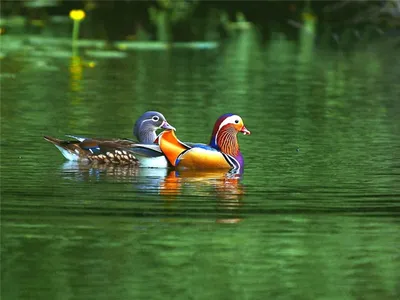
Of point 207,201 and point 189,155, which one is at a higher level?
point 189,155

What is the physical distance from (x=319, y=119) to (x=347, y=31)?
11.7 metres

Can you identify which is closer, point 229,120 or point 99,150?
point 99,150

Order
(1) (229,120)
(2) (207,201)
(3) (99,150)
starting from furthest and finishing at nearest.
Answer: (1) (229,120), (3) (99,150), (2) (207,201)

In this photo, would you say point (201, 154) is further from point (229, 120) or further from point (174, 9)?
point (174, 9)

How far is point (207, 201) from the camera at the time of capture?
400 inches

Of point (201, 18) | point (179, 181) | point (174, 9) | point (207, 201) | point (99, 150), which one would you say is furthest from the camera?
point (174, 9)

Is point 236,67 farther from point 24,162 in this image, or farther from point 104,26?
point 24,162

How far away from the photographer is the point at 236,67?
20.7 metres

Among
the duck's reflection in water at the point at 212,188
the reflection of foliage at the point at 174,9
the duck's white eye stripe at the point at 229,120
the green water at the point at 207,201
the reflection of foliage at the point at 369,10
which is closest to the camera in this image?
the green water at the point at 207,201

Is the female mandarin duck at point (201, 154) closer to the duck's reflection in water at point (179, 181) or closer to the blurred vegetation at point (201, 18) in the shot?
the duck's reflection in water at point (179, 181)

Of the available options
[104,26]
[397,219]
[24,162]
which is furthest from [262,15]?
[397,219]

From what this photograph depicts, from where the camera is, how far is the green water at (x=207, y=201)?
7.96 metres

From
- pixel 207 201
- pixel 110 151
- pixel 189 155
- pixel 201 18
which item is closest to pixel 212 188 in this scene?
pixel 207 201

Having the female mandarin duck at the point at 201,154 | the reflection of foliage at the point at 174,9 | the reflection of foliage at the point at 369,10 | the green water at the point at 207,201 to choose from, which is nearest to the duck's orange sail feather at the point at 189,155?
the female mandarin duck at the point at 201,154
